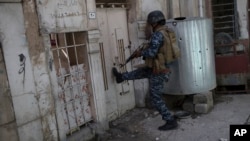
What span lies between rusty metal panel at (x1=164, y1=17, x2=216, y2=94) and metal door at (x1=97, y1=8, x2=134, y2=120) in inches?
32.9

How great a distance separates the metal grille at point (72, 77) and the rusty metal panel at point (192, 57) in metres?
1.78

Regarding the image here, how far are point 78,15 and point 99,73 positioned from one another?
3.15 feet

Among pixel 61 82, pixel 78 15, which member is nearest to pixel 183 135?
pixel 61 82

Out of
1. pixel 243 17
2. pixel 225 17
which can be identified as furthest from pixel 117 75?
pixel 243 17

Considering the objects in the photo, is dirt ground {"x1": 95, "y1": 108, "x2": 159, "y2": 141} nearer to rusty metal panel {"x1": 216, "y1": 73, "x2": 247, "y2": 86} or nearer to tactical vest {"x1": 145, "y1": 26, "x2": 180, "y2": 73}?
tactical vest {"x1": 145, "y1": 26, "x2": 180, "y2": 73}

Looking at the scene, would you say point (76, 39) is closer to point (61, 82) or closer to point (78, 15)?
point (78, 15)

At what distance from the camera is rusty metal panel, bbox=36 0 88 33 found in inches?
147

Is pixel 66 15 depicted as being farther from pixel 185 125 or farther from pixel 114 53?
pixel 185 125

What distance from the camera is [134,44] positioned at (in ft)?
19.0

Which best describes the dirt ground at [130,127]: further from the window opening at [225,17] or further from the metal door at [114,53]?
the window opening at [225,17]

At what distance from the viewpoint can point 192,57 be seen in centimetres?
545

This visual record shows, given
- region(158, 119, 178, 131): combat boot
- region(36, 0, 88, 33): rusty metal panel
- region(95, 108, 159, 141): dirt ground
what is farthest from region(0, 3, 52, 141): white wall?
region(158, 119, 178, 131): combat boot

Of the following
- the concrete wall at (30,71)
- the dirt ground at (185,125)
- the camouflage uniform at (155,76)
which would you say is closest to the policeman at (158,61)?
the camouflage uniform at (155,76)

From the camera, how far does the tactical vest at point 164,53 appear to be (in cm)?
460
